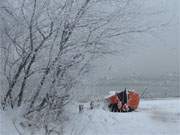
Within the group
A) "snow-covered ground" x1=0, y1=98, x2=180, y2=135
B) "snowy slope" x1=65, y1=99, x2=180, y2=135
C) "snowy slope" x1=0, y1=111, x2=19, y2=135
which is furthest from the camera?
"snowy slope" x1=65, y1=99, x2=180, y2=135

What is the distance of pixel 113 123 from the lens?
11.8 meters

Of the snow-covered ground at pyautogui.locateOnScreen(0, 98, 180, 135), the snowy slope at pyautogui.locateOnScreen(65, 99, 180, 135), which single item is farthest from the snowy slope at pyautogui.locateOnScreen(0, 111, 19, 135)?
the snowy slope at pyautogui.locateOnScreen(65, 99, 180, 135)

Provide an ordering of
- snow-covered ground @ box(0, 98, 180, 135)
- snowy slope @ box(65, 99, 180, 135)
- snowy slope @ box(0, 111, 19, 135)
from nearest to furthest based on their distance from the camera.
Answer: snowy slope @ box(0, 111, 19, 135), snow-covered ground @ box(0, 98, 180, 135), snowy slope @ box(65, 99, 180, 135)

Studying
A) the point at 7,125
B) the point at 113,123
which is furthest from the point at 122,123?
the point at 7,125

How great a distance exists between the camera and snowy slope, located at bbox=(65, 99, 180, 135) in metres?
9.88

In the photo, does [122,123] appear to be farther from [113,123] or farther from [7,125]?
[7,125]

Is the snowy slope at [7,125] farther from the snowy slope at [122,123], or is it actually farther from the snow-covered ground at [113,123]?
the snowy slope at [122,123]

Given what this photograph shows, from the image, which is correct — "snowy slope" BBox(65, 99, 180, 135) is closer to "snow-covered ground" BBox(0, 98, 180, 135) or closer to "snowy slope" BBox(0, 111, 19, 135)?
"snow-covered ground" BBox(0, 98, 180, 135)

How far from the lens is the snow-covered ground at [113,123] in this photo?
9.07 meters

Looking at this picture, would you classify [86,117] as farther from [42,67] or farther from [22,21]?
[22,21]

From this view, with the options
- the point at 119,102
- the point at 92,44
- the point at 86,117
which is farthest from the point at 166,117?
the point at 92,44

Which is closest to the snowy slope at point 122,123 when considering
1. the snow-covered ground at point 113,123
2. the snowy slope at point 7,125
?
the snow-covered ground at point 113,123

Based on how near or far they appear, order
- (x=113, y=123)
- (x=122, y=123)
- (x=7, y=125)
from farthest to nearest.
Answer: (x=122, y=123) → (x=113, y=123) → (x=7, y=125)

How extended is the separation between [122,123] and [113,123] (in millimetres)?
422
